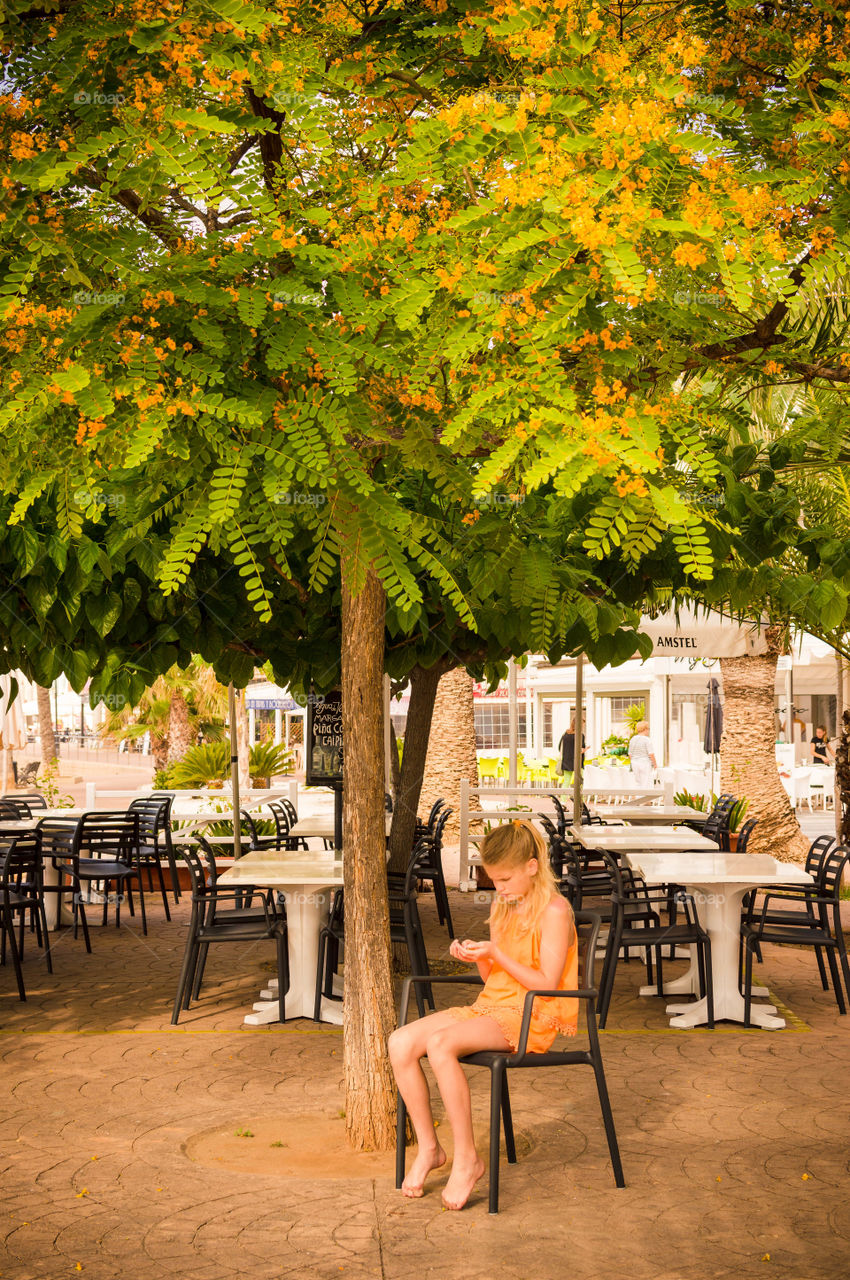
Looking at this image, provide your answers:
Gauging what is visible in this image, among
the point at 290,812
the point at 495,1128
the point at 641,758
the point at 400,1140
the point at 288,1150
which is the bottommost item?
the point at 288,1150

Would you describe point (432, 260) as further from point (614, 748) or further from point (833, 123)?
point (614, 748)

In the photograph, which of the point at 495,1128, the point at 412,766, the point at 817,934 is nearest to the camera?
the point at 495,1128

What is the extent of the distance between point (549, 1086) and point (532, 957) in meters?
1.88

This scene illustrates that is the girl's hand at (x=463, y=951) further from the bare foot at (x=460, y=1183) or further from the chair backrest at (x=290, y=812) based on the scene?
the chair backrest at (x=290, y=812)

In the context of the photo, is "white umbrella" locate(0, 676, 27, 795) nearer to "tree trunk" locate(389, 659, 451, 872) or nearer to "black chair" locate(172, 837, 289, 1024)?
"tree trunk" locate(389, 659, 451, 872)

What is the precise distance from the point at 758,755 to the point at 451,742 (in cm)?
381

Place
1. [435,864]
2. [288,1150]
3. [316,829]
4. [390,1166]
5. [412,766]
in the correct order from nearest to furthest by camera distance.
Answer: [390,1166] → [288,1150] → [412,766] → [435,864] → [316,829]

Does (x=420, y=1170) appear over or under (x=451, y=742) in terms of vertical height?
under

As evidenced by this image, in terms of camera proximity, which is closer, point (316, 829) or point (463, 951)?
point (463, 951)

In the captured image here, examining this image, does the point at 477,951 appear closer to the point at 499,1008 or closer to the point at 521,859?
the point at 499,1008

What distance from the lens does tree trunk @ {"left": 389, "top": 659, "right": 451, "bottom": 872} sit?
376 inches

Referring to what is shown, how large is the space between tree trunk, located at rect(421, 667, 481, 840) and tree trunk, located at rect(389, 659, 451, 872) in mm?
6331

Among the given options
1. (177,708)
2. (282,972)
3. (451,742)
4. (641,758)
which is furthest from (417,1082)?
(177,708)

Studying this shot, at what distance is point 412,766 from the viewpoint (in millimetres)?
9633
